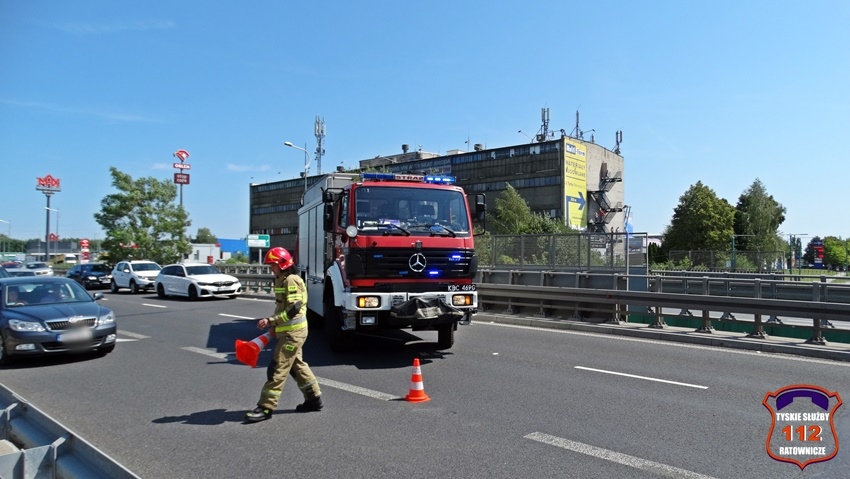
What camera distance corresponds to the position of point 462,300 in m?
10.1

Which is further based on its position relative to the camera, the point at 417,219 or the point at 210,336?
the point at 210,336

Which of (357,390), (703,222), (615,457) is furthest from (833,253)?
(615,457)

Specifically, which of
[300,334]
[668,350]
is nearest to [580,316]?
Result: [668,350]

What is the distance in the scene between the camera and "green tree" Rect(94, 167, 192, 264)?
45.3 meters

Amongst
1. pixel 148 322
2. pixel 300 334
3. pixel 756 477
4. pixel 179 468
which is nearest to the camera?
pixel 756 477

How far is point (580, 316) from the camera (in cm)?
1502

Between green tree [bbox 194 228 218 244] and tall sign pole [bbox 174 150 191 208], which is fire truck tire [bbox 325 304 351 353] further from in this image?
green tree [bbox 194 228 218 244]

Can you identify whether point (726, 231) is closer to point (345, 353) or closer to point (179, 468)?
point (345, 353)

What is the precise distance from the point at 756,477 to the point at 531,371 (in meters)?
4.44

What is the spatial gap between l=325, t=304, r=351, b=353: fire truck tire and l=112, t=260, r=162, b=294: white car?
72.9 feet

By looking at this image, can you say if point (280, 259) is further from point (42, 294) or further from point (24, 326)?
point (42, 294)

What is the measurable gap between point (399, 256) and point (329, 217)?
1720 mm

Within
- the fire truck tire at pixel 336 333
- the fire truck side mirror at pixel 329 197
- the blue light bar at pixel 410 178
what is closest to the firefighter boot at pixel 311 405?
the fire truck tire at pixel 336 333

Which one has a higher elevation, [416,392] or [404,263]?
[404,263]
